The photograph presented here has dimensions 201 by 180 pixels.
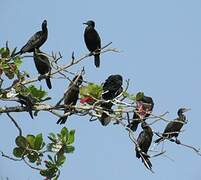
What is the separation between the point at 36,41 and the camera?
8.17 meters

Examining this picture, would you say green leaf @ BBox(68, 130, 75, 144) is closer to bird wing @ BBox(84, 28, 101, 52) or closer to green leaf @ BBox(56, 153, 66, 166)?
green leaf @ BBox(56, 153, 66, 166)

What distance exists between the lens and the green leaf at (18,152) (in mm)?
5688

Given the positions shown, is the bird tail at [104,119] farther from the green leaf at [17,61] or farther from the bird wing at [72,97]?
the bird wing at [72,97]

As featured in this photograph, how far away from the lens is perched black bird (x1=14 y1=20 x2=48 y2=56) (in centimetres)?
797

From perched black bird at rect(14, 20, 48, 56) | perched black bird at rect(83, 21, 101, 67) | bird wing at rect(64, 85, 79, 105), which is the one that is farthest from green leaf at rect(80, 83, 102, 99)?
perched black bird at rect(83, 21, 101, 67)

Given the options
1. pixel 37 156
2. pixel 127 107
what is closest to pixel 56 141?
pixel 37 156

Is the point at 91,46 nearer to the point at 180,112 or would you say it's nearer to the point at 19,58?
the point at 180,112

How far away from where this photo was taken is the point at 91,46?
9680 mm

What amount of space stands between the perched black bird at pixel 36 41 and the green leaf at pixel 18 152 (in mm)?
2217

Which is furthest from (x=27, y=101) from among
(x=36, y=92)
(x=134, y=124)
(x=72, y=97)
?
(x=72, y=97)

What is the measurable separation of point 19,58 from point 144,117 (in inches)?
51.0

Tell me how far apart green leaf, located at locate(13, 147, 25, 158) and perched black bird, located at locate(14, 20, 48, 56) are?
2217 mm

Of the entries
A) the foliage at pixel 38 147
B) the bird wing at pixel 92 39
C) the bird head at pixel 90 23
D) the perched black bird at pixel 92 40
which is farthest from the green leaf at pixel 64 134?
the bird head at pixel 90 23

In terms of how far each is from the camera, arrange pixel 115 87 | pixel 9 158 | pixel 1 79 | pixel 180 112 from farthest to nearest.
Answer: pixel 180 112 < pixel 115 87 < pixel 1 79 < pixel 9 158
